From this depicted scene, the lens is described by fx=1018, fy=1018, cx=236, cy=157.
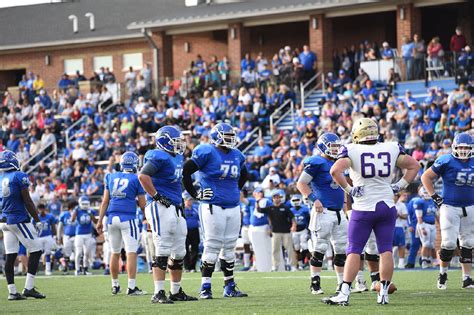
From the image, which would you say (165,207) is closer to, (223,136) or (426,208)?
(223,136)

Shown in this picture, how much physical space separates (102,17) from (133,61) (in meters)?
4.05

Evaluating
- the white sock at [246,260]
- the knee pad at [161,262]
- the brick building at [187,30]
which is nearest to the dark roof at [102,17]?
the brick building at [187,30]

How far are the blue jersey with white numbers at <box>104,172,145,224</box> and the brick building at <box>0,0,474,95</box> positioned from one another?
54.4 ft

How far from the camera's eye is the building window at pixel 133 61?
130ft

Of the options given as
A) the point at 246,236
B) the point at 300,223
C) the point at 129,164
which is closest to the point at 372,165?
Answer: the point at 129,164

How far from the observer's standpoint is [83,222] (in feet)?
79.3

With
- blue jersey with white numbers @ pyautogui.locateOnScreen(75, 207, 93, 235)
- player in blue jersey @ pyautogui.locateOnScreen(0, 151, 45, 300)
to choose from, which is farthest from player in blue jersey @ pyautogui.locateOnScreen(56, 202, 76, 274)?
player in blue jersey @ pyautogui.locateOnScreen(0, 151, 45, 300)

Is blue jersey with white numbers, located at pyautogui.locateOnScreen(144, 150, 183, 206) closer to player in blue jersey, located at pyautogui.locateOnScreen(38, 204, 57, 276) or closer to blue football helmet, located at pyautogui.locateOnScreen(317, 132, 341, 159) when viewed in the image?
blue football helmet, located at pyautogui.locateOnScreen(317, 132, 341, 159)

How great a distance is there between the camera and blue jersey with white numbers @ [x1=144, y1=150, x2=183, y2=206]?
1305 cm

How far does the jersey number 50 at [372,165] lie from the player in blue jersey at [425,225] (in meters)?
10.5

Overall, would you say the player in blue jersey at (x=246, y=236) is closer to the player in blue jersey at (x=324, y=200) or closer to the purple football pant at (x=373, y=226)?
the player in blue jersey at (x=324, y=200)

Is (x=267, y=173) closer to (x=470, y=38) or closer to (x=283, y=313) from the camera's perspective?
(x=470, y=38)

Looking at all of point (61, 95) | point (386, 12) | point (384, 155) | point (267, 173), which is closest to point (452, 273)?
point (384, 155)

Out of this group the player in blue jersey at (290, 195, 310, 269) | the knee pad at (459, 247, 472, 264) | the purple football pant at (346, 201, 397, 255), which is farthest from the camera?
the player in blue jersey at (290, 195, 310, 269)
